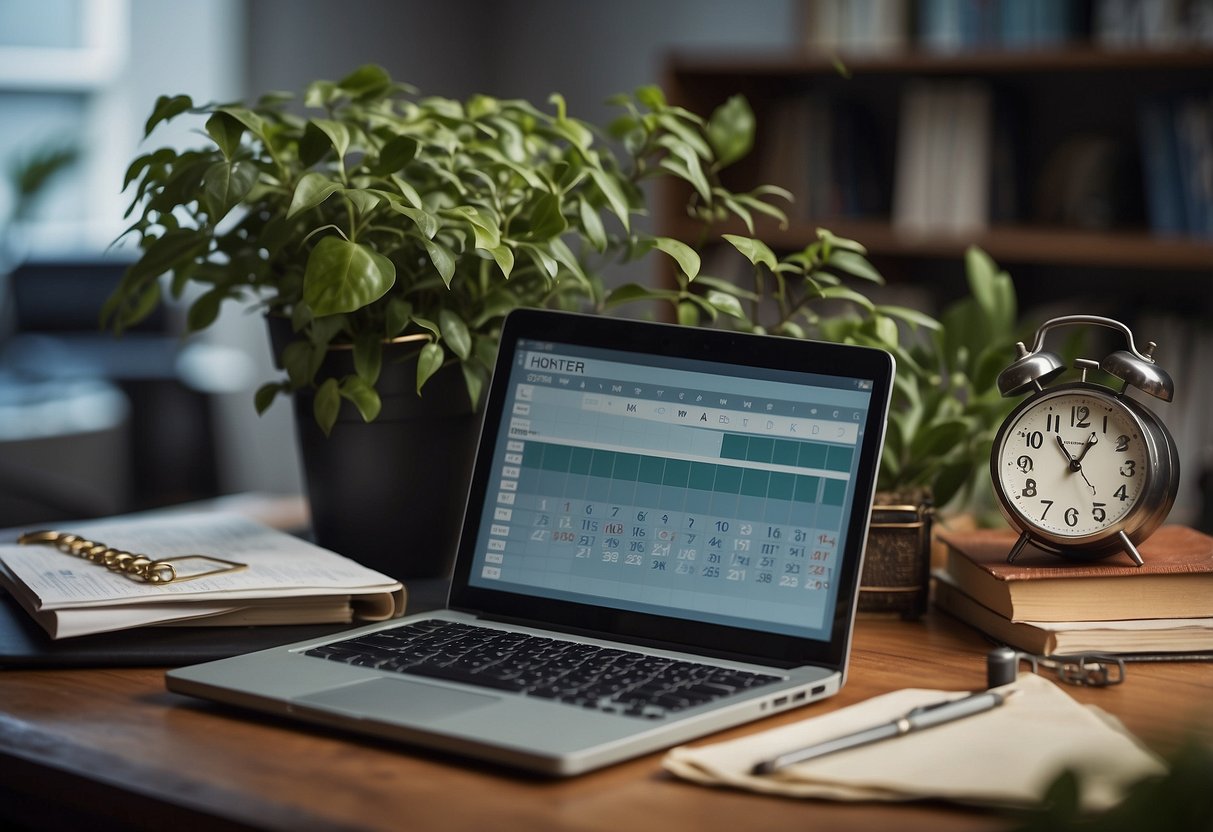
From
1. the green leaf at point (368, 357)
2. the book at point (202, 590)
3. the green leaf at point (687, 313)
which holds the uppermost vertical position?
the green leaf at point (687, 313)

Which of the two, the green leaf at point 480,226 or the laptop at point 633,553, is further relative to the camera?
the green leaf at point 480,226

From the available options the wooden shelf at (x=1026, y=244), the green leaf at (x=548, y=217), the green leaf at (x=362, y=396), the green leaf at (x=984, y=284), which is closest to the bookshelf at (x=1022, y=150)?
the wooden shelf at (x=1026, y=244)

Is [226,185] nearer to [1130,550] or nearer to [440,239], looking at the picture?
[440,239]

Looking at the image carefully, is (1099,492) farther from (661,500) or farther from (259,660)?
(259,660)

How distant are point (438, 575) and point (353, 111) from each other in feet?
1.27

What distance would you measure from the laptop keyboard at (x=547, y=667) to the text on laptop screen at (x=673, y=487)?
0.05 metres

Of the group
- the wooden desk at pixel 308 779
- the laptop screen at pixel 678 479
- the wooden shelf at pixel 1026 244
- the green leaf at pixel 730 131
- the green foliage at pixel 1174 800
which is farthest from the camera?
the wooden shelf at pixel 1026 244

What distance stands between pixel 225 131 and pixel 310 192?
9 centimetres

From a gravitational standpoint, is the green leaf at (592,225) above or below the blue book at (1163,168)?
below

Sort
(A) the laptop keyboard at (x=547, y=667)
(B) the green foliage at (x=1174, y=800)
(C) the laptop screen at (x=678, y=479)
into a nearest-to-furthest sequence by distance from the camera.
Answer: (B) the green foliage at (x=1174, y=800), (A) the laptop keyboard at (x=547, y=667), (C) the laptop screen at (x=678, y=479)

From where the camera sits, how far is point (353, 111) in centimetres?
109

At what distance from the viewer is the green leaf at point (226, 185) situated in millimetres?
938

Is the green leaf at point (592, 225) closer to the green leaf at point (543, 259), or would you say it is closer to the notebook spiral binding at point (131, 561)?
the green leaf at point (543, 259)

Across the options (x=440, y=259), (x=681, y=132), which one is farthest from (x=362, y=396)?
(x=681, y=132)
